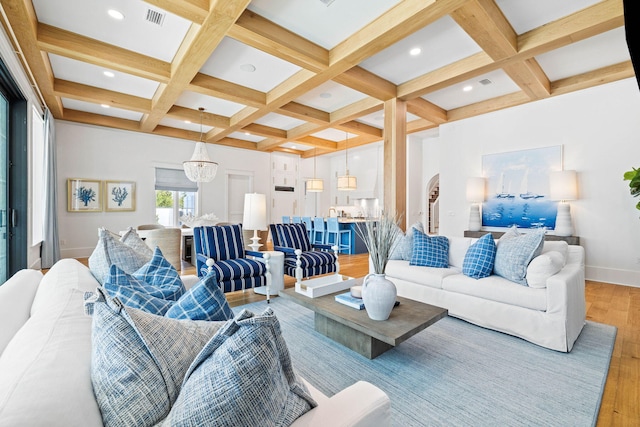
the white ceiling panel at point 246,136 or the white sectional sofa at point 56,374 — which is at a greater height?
the white ceiling panel at point 246,136

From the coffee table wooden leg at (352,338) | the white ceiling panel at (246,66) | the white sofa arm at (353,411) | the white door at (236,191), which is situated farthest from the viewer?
the white door at (236,191)

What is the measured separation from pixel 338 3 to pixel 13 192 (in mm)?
4464

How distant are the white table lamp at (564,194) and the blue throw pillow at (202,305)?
5.30 meters

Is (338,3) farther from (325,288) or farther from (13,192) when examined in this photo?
(13,192)

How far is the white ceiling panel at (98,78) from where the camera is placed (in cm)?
403

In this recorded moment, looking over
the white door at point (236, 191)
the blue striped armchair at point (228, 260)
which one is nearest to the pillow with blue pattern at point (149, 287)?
the blue striped armchair at point (228, 260)

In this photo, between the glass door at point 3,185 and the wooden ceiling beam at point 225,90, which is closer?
the glass door at point 3,185

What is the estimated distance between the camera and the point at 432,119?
5.78m

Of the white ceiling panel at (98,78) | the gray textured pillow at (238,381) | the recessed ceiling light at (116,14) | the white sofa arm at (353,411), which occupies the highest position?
the white ceiling panel at (98,78)

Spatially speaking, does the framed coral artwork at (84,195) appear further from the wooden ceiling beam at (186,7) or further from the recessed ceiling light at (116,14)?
the wooden ceiling beam at (186,7)

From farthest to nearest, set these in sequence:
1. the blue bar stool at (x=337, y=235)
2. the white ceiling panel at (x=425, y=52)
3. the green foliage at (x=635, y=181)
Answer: the blue bar stool at (x=337, y=235)
the green foliage at (x=635, y=181)
the white ceiling panel at (x=425, y=52)

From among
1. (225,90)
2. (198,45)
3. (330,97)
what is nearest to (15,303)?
(198,45)

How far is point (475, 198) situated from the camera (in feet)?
17.9

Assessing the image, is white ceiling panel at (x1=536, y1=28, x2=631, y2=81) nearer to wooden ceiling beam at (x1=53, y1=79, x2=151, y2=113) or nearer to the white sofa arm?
the white sofa arm
